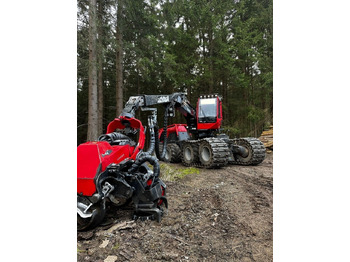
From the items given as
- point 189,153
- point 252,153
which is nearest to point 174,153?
point 189,153

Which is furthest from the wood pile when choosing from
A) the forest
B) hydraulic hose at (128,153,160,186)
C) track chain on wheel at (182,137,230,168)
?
hydraulic hose at (128,153,160,186)

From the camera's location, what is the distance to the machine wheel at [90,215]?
7.38 feet

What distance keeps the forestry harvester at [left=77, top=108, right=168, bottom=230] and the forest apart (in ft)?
3.36

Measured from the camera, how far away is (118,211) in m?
2.81

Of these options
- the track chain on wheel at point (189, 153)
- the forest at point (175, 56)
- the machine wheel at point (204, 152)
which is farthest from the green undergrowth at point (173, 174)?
the forest at point (175, 56)

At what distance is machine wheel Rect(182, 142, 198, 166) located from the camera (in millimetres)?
5727

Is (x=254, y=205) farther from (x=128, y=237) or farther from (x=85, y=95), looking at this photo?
(x=85, y=95)

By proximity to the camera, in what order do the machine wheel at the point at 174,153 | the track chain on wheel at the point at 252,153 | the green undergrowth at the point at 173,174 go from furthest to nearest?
the machine wheel at the point at 174,153 → the track chain on wheel at the point at 252,153 → the green undergrowth at the point at 173,174

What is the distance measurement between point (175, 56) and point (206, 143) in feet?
16.2

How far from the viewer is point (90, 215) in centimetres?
225

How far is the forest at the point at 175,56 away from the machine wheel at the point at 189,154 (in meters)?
1.46

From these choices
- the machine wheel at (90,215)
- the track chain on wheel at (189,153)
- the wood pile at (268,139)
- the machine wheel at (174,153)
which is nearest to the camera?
the machine wheel at (90,215)

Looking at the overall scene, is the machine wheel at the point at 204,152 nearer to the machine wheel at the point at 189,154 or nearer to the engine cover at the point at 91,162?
the machine wheel at the point at 189,154
